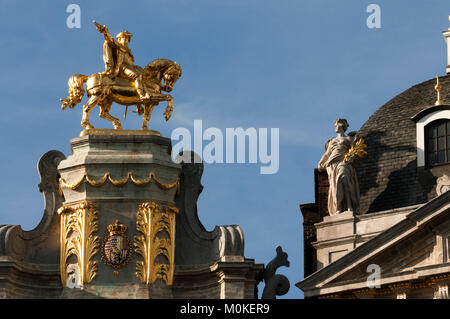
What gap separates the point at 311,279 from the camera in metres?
70.0

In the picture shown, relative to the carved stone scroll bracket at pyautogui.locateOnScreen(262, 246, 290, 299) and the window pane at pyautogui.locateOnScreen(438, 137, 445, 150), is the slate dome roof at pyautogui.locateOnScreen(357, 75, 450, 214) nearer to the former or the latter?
the window pane at pyautogui.locateOnScreen(438, 137, 445, 150)

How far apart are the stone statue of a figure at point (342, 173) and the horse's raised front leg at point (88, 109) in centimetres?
822

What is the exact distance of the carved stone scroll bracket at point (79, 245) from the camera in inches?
2726

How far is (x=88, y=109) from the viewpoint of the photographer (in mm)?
71000

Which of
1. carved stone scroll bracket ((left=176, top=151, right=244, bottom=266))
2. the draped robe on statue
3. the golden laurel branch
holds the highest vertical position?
the golden laurel branch

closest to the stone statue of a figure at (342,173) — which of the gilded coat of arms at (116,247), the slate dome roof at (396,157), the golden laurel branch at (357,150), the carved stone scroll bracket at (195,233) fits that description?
the golden laurel branch at (357,150)

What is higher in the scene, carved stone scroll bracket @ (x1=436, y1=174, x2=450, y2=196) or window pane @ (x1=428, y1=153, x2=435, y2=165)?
window pane @ (x1=428, y1=153, x2=435, y2=165)

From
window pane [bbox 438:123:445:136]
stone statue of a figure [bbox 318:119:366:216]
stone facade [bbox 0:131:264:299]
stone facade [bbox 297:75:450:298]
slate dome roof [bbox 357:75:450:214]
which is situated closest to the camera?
stone facade [bbox 297:75:450:298]

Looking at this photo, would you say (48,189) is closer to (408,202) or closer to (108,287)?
(108,287)

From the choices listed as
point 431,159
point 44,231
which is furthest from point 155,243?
point 431,159

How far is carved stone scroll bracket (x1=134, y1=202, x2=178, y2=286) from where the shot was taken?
6919 cm

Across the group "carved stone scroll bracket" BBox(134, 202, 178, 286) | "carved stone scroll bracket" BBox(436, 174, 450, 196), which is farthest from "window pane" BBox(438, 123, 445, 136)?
"carved stone scroll bracket" BBox(134, 202, 178, 286)

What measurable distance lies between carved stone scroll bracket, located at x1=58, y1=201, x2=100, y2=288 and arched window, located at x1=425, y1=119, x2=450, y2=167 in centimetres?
1300

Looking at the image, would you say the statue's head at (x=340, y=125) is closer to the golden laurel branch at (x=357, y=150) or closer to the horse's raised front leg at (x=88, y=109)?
the golden laurel branch at (x=357, y=150)
